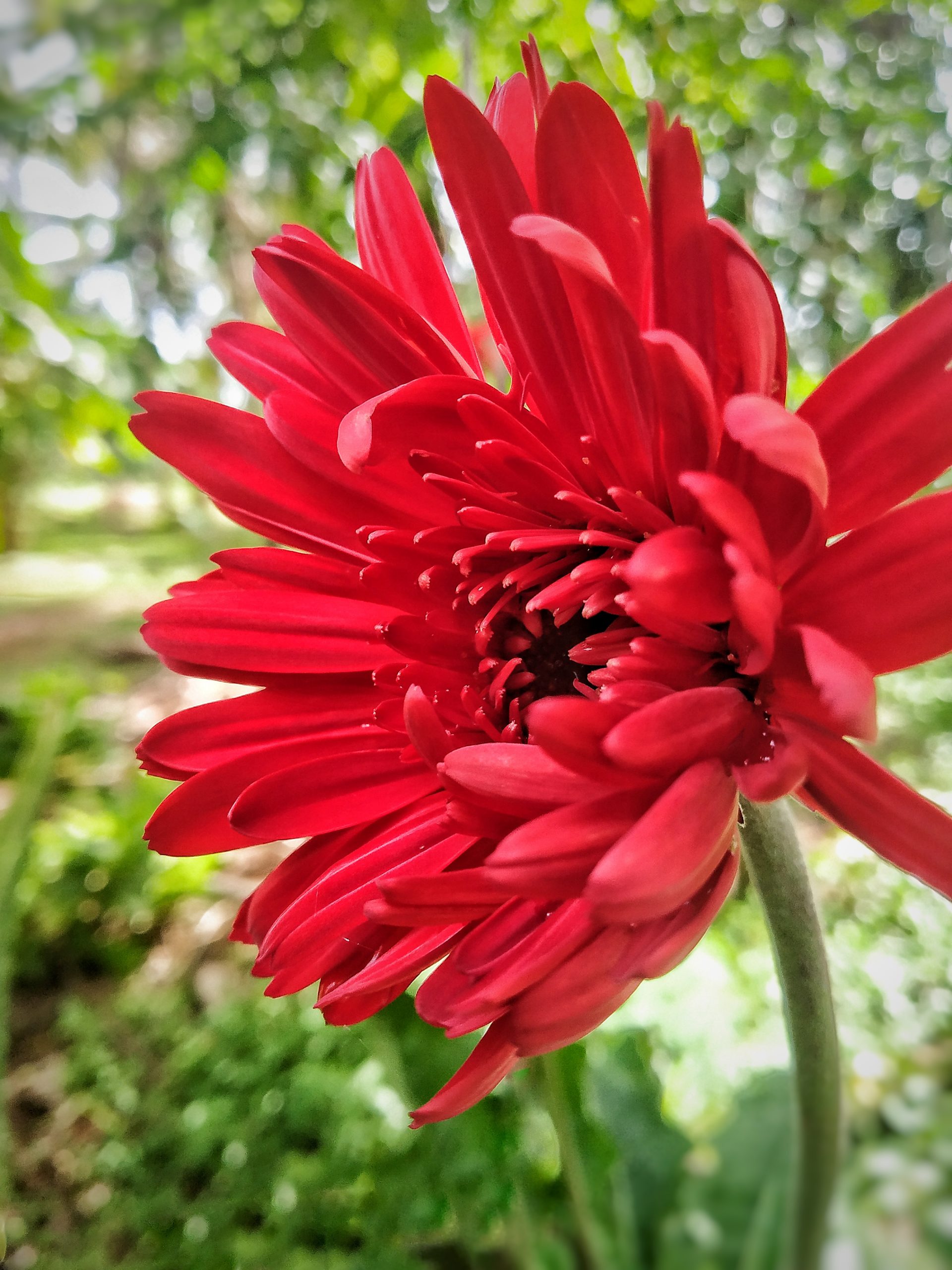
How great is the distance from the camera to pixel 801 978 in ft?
0.89

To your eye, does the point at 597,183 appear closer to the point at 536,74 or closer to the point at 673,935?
the point at 536,74

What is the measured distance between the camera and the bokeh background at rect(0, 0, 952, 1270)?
52 centimetres

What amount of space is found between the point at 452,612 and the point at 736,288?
6.6 inches

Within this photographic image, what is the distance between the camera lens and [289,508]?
13.1 inches

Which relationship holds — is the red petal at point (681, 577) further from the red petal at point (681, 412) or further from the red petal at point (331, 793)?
the red petal at point (331, 793)

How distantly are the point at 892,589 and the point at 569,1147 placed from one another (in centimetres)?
41

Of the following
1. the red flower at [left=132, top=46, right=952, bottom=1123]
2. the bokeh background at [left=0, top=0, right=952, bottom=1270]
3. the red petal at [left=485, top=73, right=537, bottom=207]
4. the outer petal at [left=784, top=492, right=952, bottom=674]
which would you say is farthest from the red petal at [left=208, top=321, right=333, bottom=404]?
the bokeh background at [left=0, top=0, right=952, bottom=1270]

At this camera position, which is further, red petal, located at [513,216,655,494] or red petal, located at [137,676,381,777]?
red petal, located at [137,676,381,777]

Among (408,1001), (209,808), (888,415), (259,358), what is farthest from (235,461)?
(408,1001)

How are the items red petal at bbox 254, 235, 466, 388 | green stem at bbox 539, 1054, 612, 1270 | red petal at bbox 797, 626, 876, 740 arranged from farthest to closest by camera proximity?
green stem at bbox 539, 1054, 612, 1270 → red petal at bbox 254, 235, 466, 388 → red petal at bbox 797, 626, 876, 740

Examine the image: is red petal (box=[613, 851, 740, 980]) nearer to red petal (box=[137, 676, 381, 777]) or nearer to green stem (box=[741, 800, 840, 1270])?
green stem (box=[741, 800, 840, 1270])

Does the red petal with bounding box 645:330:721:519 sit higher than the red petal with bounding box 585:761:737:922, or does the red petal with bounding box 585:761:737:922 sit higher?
the red petal with bounding box 645:330:721:519

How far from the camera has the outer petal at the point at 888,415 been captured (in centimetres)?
20

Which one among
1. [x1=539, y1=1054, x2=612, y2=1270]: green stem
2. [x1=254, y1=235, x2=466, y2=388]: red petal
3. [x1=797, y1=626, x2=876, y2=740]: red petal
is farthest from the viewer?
[x1=539, y1=1054, x2=612, y2=1270]: green stem
